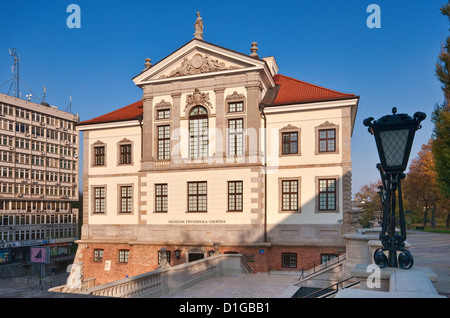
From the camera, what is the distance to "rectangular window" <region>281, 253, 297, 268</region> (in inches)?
1087

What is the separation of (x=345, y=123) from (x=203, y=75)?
11.0m

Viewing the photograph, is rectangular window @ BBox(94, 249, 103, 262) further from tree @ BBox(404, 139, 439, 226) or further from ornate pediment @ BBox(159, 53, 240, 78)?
tree @ BBox(404, 139, 439, 226)

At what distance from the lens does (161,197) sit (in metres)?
30.8

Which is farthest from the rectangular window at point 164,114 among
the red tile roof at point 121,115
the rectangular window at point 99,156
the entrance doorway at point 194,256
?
the entrance doorway at point 194,256

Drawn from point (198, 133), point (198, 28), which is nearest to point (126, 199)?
point (198, 133)

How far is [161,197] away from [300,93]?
43.8 ft

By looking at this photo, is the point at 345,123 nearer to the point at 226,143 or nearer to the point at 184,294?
the point at 226,143

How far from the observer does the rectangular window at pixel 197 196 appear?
29641 mm

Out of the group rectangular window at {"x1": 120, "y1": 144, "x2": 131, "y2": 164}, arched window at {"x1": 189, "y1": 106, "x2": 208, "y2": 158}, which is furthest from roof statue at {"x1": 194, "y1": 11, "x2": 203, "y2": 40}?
rectangular window at {"x1": 120, "y1": 144, "x2": 131, "y2": 164}

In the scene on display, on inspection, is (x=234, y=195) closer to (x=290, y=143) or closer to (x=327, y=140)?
(x=290, y=143)

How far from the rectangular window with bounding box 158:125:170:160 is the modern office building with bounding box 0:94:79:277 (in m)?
47.5

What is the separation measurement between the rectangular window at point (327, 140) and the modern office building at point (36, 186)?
187 ft

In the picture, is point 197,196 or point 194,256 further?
point 197,196

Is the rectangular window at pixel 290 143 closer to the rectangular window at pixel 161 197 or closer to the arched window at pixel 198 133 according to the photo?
the arched window at pixel 198 133
